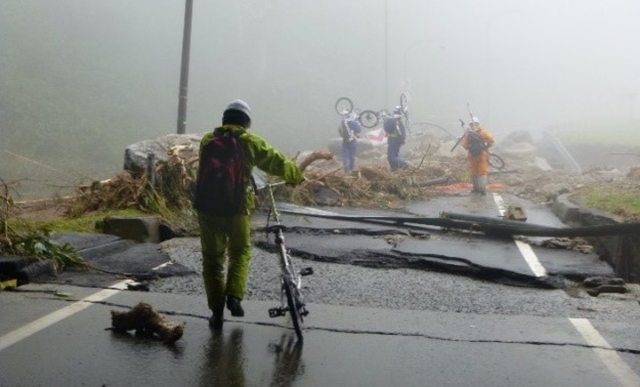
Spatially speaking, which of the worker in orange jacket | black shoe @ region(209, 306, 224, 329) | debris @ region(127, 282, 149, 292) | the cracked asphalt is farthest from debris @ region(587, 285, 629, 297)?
the worker in orange jacket

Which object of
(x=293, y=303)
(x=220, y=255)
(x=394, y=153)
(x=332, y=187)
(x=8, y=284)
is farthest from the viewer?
(x=394, y=153)

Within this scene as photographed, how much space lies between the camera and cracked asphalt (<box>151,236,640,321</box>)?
293 inches

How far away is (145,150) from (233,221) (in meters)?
6.60

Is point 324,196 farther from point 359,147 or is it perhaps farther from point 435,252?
point 359,147

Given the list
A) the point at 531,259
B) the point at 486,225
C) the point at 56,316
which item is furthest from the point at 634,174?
the point at 56,316

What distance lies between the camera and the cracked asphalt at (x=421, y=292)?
743 centimetres

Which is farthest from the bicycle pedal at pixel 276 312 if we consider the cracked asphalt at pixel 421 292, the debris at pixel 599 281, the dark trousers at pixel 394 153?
the dark trousers at pixel 394 153

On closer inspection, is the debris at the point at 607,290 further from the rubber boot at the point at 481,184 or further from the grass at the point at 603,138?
the grass at the point at 603,138

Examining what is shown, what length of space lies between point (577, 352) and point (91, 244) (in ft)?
19.6

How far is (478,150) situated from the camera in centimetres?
1716

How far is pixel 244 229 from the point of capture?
6301 mm

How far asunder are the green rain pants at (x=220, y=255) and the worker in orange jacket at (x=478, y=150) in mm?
11650

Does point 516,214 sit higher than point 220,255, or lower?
higher

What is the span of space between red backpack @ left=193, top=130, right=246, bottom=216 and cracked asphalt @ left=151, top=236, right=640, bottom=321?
1.57m
